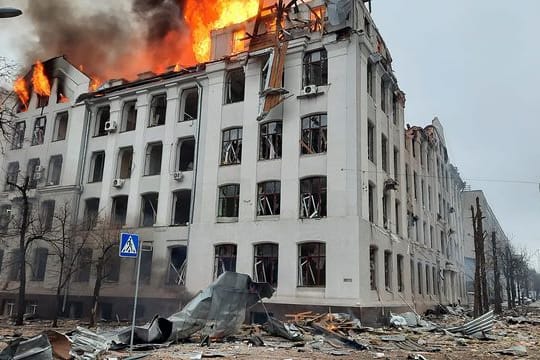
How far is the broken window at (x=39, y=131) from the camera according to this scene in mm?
33906

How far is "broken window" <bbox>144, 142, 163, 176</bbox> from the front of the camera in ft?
94.9

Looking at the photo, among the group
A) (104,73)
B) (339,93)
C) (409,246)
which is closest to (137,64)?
(104,73)

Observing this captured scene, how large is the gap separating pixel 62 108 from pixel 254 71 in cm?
1539

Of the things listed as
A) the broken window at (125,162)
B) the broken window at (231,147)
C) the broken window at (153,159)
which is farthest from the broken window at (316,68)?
the broken window at (125,162)

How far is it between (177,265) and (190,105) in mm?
10375

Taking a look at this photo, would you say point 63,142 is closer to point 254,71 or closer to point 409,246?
point 254,71

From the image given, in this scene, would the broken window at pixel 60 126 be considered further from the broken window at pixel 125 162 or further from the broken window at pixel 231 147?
the broken window at pixel 231 147

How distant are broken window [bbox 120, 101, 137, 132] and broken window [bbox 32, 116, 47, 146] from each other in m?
7.13

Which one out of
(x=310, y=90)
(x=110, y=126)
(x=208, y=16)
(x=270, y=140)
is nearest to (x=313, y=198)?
(x=270, y=140)

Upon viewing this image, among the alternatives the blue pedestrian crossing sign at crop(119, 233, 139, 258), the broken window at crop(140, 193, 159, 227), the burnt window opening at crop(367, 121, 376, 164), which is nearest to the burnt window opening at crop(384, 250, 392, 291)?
the burnt window opening at crop(367, 121, 376, 164)

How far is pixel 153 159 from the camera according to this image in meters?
29.6

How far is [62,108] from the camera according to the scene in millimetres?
33281

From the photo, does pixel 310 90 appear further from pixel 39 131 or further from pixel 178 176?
pixel 39 131

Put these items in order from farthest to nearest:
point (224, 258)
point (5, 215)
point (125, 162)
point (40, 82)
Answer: point (40, 82), point (5, 215), point (125, 162), point (224, 258)
